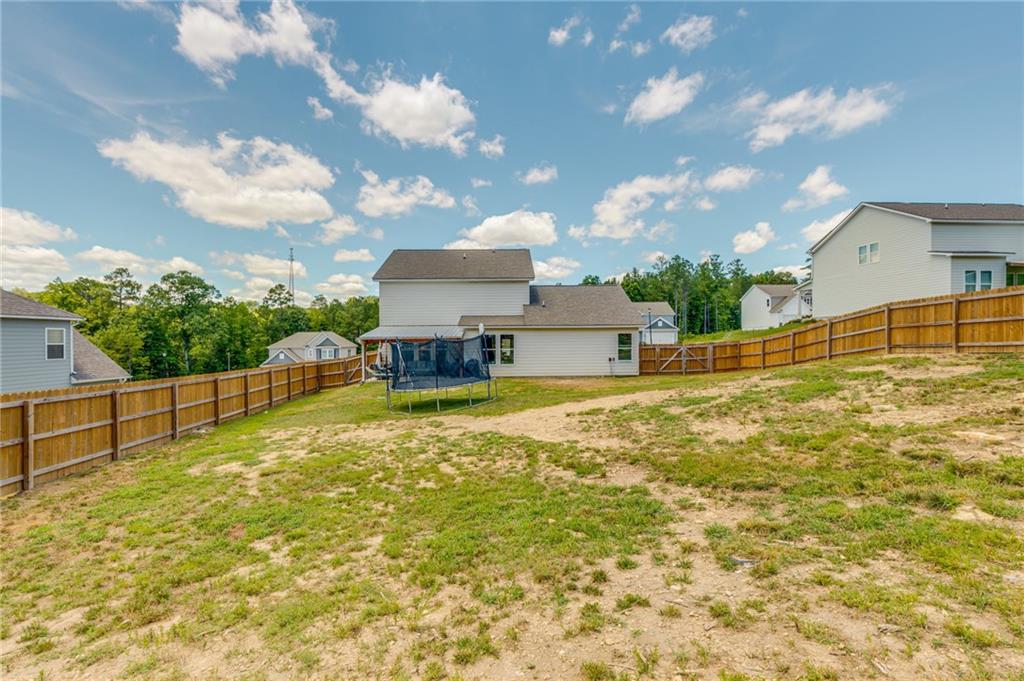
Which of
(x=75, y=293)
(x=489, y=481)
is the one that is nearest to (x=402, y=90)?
(x=489, y=481)

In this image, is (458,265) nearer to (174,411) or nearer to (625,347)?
(625,347)

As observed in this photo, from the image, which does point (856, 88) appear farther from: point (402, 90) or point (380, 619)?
point (380, 619)

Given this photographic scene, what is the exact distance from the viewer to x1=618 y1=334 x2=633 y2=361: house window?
2106cm

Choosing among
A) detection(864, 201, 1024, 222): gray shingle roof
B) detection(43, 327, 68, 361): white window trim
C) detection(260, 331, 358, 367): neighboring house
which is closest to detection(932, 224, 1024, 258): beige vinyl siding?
detection(864, 201, 1024, 222): gray shingle roof

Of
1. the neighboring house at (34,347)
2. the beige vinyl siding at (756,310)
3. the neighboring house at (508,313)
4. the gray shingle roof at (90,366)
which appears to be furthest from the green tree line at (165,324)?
the beige vinyl siding at (756,310)

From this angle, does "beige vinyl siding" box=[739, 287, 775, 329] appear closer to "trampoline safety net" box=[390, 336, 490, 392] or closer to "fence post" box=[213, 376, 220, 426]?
"trampoline safety net" box=[390, 336, 490, 392]

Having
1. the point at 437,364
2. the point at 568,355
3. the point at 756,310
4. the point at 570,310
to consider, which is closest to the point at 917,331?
the point at 568,355

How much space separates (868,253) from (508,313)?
1983cm

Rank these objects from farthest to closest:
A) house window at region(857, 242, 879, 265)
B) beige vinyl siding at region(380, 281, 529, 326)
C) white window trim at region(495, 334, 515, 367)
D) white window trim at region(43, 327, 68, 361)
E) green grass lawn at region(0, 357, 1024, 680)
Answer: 1. beige vinyl siding at region(380, 281, 529, 326)
2. white window trim at region(495, 334, 515, 367)
3. house window at region(857, 242, 879, 265)
4. white window trim at region(43, 327, 68, 361)
5. green grass lawn at region(0, 357, 1024, 680)

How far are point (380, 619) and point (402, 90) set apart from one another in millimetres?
17316

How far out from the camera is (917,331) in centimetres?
1084

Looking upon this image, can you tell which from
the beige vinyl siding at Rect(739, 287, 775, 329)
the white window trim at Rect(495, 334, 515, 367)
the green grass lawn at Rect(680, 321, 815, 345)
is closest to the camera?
the white window trim at Rect(495, 334, 515, 367)

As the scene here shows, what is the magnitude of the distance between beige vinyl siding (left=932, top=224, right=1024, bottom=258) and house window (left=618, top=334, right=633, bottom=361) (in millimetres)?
14343

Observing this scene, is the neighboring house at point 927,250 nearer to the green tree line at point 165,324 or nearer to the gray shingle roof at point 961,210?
the gray shingle roof at point 961,210
